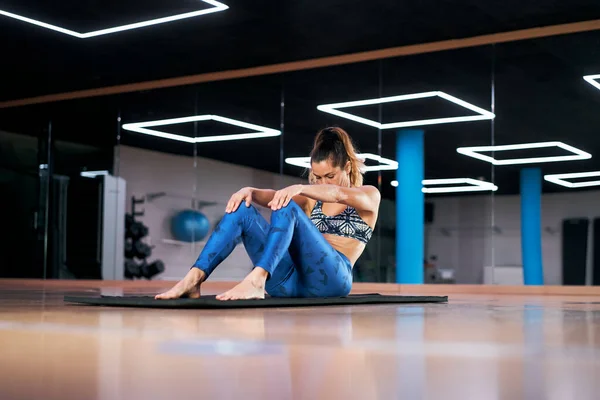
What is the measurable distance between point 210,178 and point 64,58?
84.1 inches

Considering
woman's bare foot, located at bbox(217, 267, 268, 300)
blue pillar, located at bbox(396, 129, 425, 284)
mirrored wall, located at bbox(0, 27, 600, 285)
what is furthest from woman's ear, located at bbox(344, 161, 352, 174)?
blue pillar, located at bbox(396, 129, 425, 284)

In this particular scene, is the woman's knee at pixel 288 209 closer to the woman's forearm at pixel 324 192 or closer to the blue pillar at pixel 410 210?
the woman's forearm at pixel 324 192

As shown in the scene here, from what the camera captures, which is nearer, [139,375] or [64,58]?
[139,375]

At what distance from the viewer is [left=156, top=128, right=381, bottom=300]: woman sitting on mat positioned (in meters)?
3.33

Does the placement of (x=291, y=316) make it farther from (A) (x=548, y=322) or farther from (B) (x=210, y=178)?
(B) (x=210, y=178)

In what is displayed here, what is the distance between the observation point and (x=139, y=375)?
→ 1.27m

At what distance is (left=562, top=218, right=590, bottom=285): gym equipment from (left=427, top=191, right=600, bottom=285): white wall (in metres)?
0.05

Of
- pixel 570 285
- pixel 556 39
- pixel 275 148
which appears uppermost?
pixel 556 39

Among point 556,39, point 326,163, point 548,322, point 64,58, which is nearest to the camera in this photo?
point 548,322

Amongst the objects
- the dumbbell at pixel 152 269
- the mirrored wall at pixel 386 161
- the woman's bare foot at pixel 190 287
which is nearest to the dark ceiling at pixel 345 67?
the mirrored wall at pixel 386 161

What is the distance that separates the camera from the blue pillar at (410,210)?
816 centimetres

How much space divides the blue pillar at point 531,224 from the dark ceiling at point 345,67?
0.36ft

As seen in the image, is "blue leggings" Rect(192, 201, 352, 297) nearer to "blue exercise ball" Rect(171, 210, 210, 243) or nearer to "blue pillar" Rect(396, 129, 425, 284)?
"blue pillar" Rect(396, 129, 425, 284)

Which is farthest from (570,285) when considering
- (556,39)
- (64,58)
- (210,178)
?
(64,58)
